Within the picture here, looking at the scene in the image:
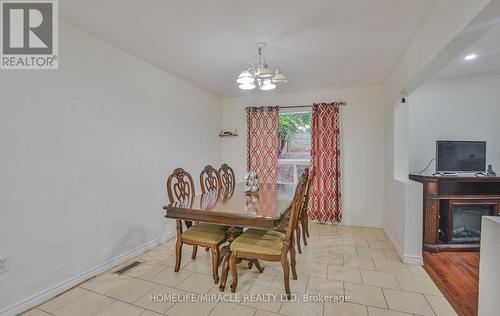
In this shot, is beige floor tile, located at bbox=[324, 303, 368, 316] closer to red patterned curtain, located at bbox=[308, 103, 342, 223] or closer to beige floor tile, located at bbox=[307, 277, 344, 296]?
beige floor tile, located at bbox=[307, 277, 344, 296]

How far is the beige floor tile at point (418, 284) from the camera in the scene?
204cm

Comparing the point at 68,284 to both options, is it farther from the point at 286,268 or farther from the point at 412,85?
the point at 412,85

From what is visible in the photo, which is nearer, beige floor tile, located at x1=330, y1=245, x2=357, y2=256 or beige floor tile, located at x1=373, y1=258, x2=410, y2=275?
beige floor tile, located at x1=373, y1=258, x2=410, y2=275

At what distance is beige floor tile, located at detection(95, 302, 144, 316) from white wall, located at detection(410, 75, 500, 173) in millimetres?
3854

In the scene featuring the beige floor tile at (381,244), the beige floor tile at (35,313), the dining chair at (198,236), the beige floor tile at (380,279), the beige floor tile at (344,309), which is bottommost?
the beige floor tile at (35,313)

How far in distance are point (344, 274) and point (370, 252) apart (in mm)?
739

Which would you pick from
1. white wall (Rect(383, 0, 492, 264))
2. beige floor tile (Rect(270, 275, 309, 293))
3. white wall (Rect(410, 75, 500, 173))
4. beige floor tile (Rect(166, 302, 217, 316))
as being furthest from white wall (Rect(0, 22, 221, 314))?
white wall (Rect(410, 75, 500, 173))

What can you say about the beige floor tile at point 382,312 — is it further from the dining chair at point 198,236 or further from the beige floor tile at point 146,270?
the beige floor tile at point 146,270

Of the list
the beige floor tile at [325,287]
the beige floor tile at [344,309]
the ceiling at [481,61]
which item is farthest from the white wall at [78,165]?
the ceiling at [481,61]

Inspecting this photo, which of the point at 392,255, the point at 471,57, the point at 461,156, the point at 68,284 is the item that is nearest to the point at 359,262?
the point at 392,255

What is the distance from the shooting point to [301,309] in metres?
1.81

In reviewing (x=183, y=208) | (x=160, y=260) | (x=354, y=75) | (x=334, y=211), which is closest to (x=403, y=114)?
(x=354, y=75)

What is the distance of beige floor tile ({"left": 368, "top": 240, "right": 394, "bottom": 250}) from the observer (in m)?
3.00

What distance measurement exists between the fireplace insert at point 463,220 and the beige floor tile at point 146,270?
3.40m
